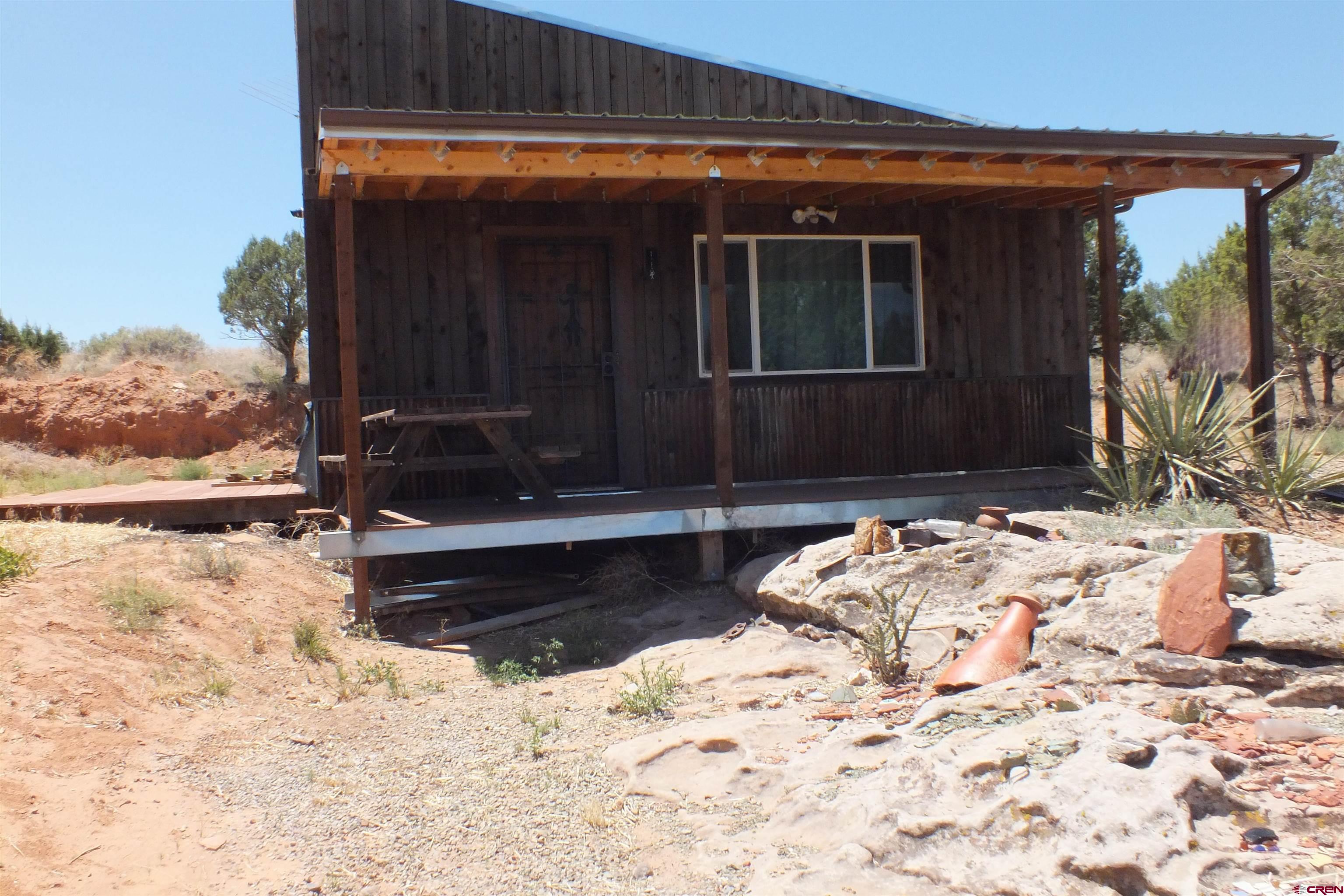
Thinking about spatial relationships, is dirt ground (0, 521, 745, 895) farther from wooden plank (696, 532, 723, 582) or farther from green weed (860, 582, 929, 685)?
green weed (860, 582, 929, 685)

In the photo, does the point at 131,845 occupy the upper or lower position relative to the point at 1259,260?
Result: lower

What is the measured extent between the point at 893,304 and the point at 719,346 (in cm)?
297

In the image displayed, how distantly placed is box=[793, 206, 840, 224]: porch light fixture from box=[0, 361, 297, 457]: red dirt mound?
12.5 meters

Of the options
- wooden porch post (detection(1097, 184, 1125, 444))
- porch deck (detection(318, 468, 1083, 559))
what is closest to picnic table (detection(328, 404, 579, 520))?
porch deck (detection(318, 468, 1083, 559))

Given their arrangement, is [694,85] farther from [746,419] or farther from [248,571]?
[248,571]

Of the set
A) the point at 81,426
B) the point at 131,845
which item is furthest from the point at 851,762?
the point at 81,426

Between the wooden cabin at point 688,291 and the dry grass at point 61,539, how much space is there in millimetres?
1604

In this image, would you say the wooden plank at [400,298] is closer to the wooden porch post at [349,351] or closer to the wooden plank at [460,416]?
the wooden plank at [460,416]

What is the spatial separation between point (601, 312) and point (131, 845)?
233 inches

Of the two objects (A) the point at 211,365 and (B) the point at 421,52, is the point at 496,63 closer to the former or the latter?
(B) the point at 421,52

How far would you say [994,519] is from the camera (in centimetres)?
703

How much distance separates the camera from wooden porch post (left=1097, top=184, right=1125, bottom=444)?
801cm

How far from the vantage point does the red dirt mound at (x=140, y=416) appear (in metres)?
17.9

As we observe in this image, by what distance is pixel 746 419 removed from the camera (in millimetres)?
8906
